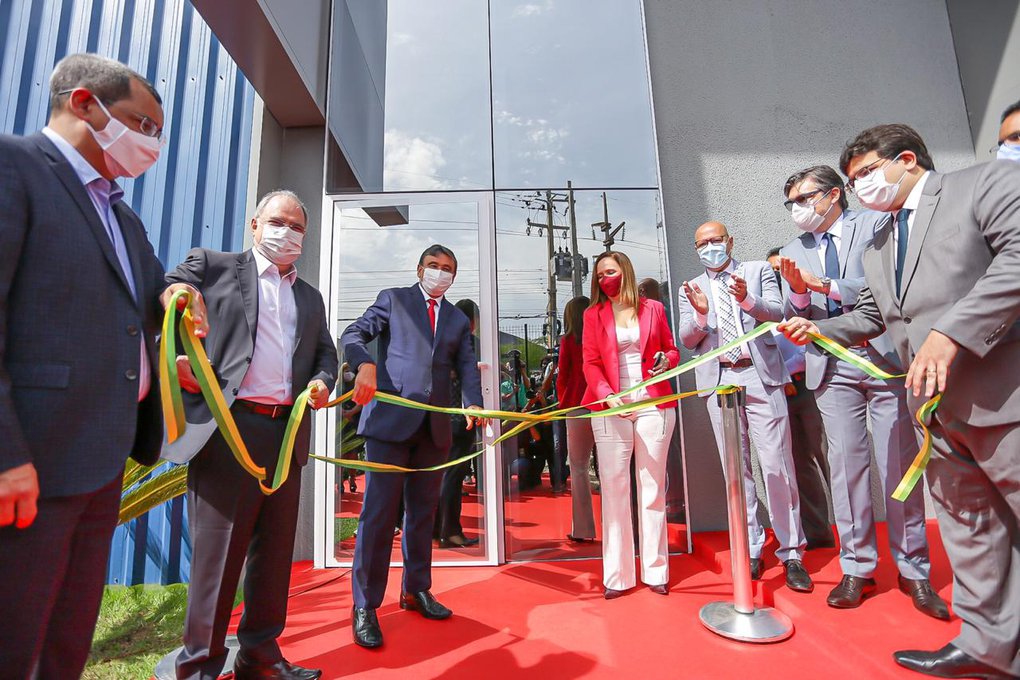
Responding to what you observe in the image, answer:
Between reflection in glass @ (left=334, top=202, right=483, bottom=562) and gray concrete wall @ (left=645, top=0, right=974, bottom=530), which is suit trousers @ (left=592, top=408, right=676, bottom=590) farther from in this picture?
gray concrete wall @ (left=645, top=0, right=974, bottom=530)

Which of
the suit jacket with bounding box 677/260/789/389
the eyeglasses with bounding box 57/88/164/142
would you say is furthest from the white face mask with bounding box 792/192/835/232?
the eyeglasses with bounding box 57/88/164/142

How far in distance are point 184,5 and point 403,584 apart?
416 centimetres

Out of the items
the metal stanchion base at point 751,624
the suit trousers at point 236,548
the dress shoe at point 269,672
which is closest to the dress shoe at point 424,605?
the dress shoe at point 269,672

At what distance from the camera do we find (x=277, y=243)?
7.07ft

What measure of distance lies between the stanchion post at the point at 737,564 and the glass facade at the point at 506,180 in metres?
1.29

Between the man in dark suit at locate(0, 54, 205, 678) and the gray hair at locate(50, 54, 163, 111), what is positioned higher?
the gray hair at locate(50, 54, 163, 111)

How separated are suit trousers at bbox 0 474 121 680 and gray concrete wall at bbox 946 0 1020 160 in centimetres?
597

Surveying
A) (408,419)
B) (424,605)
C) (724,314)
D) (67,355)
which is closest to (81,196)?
(67,355)

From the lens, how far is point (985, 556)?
5.90 ft

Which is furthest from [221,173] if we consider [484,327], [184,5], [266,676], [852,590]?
[852,590]

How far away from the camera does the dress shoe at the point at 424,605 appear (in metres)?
2.67

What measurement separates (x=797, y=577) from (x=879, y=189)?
6.23ft

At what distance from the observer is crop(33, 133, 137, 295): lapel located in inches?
51.3

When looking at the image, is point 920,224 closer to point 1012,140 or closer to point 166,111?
point 1012,140
